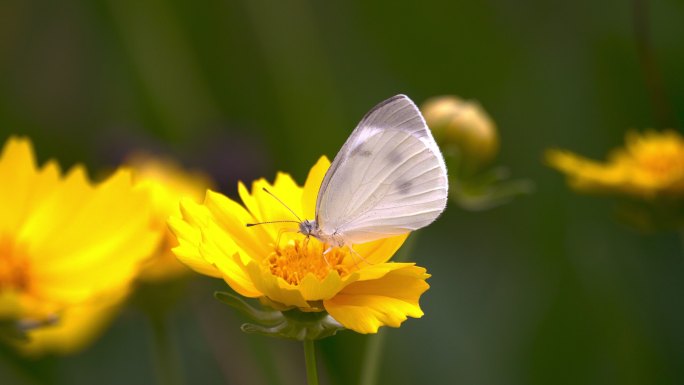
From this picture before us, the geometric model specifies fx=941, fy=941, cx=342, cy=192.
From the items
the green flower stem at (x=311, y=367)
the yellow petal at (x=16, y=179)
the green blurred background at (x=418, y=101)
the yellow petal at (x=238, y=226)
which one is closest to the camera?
the green flower stem at (x=311, y=367)

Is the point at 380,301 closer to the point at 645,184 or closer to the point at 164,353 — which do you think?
the point at 164,353

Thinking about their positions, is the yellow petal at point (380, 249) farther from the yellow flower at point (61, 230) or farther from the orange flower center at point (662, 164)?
the orange flower center at point (662, 164)

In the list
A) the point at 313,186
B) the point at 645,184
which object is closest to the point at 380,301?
the point at 313,186

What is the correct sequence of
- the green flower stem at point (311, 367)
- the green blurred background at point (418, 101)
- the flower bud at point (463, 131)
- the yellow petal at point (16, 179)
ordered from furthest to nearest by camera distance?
the green blurred background at point (418, 101), the flower bud at point (463, 131), the yellow petal at point (16, 179), the green flower stem at point (311, 367)

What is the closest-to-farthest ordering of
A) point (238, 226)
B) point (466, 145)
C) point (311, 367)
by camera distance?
1. point (311, 367)
2. point (238, 226)
3. point (466, 145)

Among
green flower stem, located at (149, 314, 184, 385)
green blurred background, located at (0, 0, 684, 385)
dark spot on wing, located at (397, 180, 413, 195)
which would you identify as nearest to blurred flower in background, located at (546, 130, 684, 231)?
green blurred background, located at (0, 0, 684, 385)

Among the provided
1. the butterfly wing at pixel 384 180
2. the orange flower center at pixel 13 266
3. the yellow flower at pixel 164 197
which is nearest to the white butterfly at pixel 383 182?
the butterfly wing at pixel 384 180

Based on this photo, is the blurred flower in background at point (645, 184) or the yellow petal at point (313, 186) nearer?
the yellow petal at point (313, 186)
